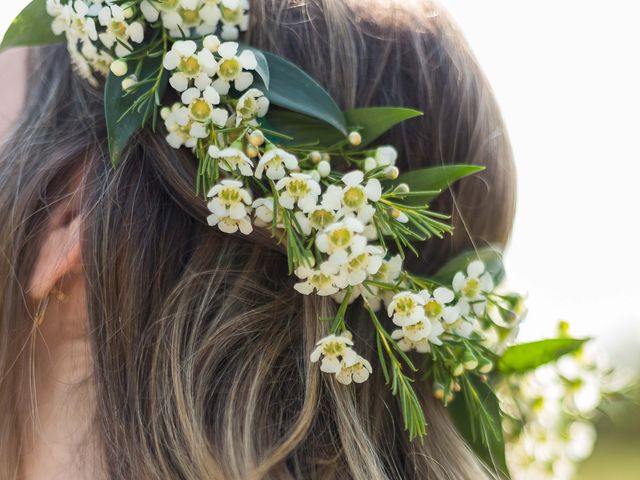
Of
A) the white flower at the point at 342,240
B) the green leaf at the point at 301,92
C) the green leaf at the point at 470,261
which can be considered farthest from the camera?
the green leaf at the point at 470,261

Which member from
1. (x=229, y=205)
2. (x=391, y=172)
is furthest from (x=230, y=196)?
(x=391, y=172)

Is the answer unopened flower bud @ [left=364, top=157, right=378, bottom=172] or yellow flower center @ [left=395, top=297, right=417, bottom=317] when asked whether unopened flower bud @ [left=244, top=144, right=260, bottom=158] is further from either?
yellow flower center @ [left=395, top=297, right=417, bottom=317]

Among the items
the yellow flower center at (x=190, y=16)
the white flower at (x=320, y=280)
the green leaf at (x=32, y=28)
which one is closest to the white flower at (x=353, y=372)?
the white flower at (x=320, y=280)

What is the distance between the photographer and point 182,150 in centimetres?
113

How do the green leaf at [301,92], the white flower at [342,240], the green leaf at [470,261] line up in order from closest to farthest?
1. the white flower at [342,240]
2. the green leaf at [301,92]
3. the green leaf at [470,261]

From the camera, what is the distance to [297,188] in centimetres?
104

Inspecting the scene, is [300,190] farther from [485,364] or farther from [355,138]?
[485,364]

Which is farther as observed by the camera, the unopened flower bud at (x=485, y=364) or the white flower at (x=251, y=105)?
the unopened flower bud at (x=485, y=364)

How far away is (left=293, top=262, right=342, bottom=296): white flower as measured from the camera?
104 cm

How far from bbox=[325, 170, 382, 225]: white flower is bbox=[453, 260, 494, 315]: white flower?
0.23 metres

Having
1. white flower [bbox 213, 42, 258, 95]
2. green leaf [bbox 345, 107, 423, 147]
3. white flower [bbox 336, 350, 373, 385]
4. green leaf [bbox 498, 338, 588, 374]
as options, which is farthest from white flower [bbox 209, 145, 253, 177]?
green leaf [bbox 498, 338, 588, 374]

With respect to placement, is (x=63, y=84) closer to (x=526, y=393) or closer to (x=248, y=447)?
(x=248, y=447)

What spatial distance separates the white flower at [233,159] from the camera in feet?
3.39

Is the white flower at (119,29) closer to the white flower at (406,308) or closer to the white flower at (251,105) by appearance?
the white flower at (251,105)
